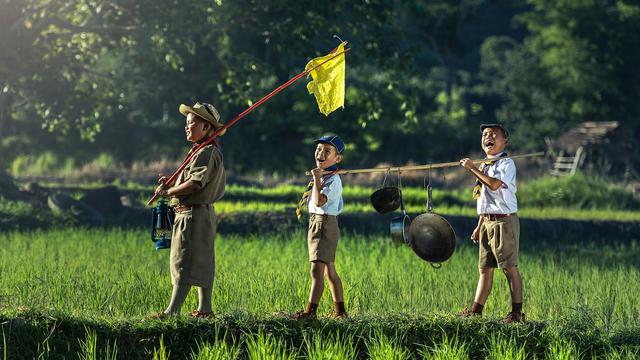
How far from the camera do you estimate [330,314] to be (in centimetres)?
788

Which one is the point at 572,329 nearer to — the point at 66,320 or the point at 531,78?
the point at 66,320

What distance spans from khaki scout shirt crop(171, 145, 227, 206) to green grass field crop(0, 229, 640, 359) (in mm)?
784

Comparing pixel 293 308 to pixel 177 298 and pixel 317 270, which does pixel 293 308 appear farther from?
pixel 177 298

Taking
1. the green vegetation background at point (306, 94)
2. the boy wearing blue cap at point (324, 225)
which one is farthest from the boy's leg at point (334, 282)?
the green vegetation background at point (306, 94)

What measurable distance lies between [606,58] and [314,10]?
17.3m

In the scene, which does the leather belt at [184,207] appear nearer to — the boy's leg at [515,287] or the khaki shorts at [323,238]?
the khaki shorts at [323,238]

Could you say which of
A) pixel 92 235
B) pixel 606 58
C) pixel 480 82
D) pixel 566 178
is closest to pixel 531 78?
pixel 606 58

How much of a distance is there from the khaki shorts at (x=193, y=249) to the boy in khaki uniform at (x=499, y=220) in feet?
6.07

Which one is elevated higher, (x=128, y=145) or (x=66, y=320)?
(x=128, y=145)

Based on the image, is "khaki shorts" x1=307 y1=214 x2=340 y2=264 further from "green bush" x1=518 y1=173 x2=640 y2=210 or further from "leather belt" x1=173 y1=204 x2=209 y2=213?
"green bush" x1=518 y1=173 x2=640 y2=210

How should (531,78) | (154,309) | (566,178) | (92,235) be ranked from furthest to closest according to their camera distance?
(531,78) < (566,178) < (92,235) < (154,309)

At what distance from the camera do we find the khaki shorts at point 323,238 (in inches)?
301

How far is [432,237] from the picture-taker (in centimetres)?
779

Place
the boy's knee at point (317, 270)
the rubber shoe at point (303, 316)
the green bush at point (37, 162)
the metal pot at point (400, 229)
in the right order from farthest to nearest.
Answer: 1. the green bush at point (37, 162)
2. the metal pot at point (400, 229)
3. the boy's knee at point (317, 270)
4. the rubber shoe at point (303, 316)
